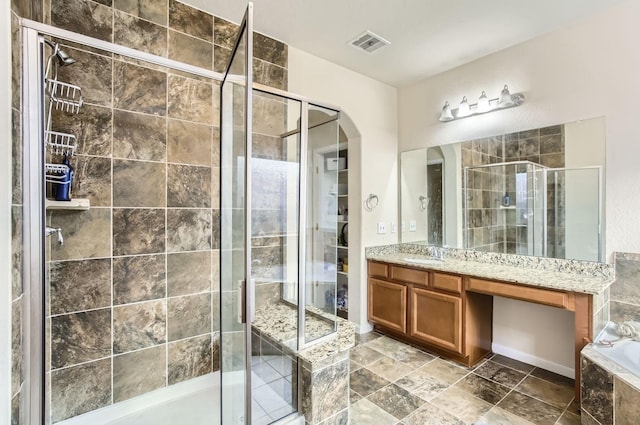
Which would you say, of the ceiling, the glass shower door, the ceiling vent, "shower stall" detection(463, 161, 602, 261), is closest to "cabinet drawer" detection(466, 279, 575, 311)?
"shower stall" detection(463, 161, 602, 261)

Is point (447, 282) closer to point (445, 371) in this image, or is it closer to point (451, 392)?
point (445, 371)

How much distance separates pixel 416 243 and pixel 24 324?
10.6ft

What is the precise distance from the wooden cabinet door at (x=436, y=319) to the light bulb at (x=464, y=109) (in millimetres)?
1779

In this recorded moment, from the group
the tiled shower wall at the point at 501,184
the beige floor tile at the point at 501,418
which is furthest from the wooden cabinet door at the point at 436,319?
the tiled shower wall at the point at 501,184

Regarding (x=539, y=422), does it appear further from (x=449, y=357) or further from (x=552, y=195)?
(x=552, y=195)

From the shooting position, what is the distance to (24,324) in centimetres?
131

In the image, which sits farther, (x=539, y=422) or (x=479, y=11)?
(x=479, y=11)

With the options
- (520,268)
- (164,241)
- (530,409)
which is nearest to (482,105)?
(520,268)

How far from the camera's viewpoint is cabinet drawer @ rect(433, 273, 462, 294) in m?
2.51

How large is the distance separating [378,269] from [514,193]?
1469 millimetres

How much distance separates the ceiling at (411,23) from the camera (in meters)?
2.10

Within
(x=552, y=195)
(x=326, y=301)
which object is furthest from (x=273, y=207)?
(x=552, y=195)

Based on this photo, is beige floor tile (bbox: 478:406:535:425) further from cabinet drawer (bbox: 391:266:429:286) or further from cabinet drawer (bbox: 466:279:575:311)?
cabinet drawer (bbox: 391:266:429:286)

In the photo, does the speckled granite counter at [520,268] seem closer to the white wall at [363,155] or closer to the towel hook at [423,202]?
the white wall at [363,155]
